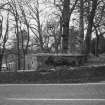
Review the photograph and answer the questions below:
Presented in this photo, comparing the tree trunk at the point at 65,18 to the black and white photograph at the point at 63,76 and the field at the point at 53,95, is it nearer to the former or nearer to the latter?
the black and white photograph at the point at 63,76

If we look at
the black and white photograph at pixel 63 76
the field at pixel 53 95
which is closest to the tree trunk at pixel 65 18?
the black and white photograph at pixel 63 76

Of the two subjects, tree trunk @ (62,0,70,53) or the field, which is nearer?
the field

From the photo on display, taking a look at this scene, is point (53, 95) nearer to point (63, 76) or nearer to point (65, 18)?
point (63, 76)

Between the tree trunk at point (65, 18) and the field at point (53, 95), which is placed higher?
the tree trunk at point (65, 18)

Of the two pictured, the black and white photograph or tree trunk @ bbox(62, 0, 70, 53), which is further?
tree trunk @ bbox(62, 0, 70, 53)

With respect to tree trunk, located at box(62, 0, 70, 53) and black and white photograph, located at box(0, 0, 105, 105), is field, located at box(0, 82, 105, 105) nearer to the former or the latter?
black and white photograph, located at box(0, 0, 105, 105)

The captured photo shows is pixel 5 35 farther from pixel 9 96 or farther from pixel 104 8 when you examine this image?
pixel 9 96

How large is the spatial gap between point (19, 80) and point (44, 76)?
143 centimetres

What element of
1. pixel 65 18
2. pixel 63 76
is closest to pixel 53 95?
pixel 63 76

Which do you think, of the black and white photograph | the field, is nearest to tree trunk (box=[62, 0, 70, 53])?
the black and white photograph

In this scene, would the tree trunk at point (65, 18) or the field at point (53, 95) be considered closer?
the field at point (53, 95)

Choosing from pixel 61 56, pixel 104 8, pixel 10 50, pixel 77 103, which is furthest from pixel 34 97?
pixel 10 50

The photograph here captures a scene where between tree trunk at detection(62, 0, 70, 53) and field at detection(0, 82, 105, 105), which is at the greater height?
tree trunk at detection(62, 0, 70, 53)

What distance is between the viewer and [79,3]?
58.1 feet
